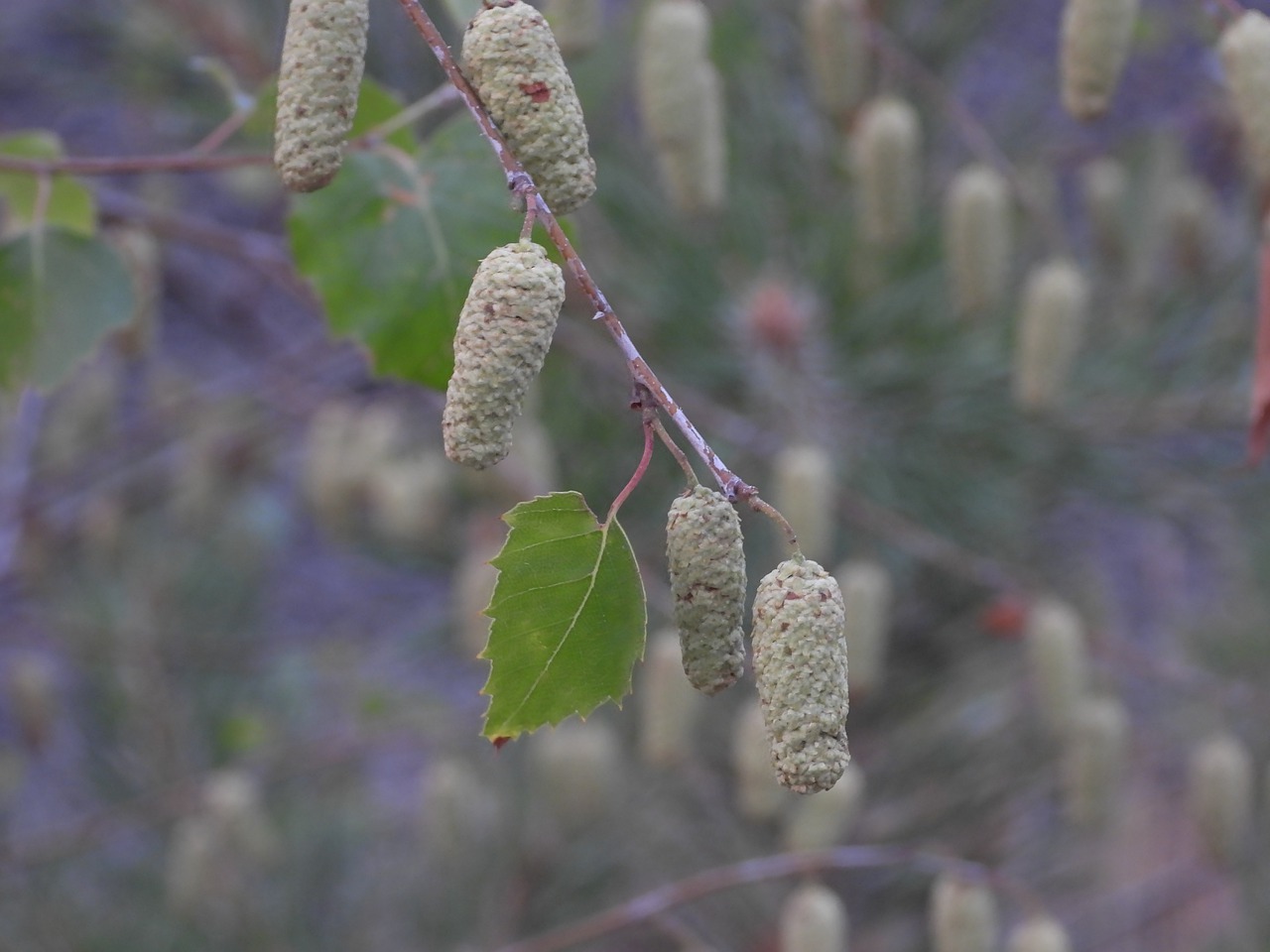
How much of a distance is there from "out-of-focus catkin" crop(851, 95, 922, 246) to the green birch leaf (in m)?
0.78

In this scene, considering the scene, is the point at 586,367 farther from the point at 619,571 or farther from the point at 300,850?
the point at 619,571

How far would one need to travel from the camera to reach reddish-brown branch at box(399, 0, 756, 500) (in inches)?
19.0

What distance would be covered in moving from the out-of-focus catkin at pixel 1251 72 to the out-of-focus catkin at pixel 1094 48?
0.19 feet

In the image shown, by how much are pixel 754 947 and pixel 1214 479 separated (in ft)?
2.85

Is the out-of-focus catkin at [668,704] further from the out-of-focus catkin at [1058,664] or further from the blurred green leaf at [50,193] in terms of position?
the blurred green leaf at [50,193]

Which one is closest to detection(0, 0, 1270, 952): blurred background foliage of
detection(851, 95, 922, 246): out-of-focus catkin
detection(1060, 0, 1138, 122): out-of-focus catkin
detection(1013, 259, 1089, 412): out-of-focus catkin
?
detection(1013, 259, 1089, 412): out-of-focus catkin

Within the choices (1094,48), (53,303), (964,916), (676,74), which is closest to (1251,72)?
(1094,48)

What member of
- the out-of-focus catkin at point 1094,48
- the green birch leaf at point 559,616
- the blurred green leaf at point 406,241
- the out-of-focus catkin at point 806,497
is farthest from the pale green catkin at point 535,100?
the out-of-focus catkin at point 806,497

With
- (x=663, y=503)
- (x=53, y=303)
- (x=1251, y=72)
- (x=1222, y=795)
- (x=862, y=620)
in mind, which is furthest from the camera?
(x=663, y=503)

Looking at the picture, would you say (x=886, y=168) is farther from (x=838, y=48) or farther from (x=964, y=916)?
(x=964, y=916)

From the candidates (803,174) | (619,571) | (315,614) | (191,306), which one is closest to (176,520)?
(191,306)

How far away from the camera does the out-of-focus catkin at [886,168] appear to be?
1226 millimetres

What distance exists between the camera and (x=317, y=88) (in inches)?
20.8

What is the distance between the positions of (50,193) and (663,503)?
2.89 feet
